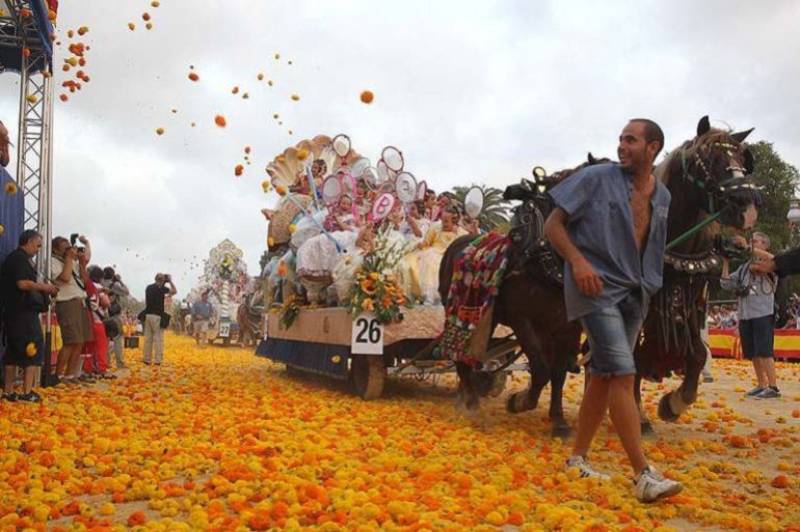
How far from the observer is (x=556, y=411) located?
591 centimetres

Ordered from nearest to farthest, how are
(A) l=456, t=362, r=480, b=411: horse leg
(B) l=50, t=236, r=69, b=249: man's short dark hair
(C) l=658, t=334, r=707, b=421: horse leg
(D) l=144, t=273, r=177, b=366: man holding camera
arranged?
(C) l=658, t=334, r=707, b=421: horse leg, (A) l=456, t=362, r=480, b=411: horse leg, (B) l=50, t=236, r=69, b=249: man's short dark hair, (D) l=144, t=273, r=177, b=366: man holding camera

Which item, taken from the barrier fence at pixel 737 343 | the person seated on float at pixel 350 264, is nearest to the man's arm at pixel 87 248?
the person seated on float at pixel 350 264

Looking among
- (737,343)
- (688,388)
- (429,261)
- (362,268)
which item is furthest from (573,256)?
(737,343)

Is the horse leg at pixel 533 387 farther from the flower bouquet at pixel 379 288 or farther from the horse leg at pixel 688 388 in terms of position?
the flower bouquet at pixel 379 288

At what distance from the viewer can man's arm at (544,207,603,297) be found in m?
3.83

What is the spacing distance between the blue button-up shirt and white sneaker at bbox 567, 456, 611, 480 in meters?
0.85

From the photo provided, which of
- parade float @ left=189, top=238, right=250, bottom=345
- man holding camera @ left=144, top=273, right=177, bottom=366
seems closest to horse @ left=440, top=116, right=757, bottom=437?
man holding camera @ left=144, top=273, right=177, bottom=366

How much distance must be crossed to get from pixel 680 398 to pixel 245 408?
388 cm

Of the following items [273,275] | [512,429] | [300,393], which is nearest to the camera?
[512,429]

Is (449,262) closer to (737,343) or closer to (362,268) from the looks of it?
(362,268)

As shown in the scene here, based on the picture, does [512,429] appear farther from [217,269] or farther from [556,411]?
[217,269]

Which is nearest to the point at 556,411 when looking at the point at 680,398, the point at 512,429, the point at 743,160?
the point at 512,429

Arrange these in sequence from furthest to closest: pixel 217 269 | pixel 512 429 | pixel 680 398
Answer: pixel 217 269 < pixel 512 429 < pixel 680 398

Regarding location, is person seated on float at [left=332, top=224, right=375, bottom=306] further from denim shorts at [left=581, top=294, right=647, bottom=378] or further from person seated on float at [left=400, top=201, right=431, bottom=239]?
denim shorts at [left=581, top=294, right=647, bottom=378]
